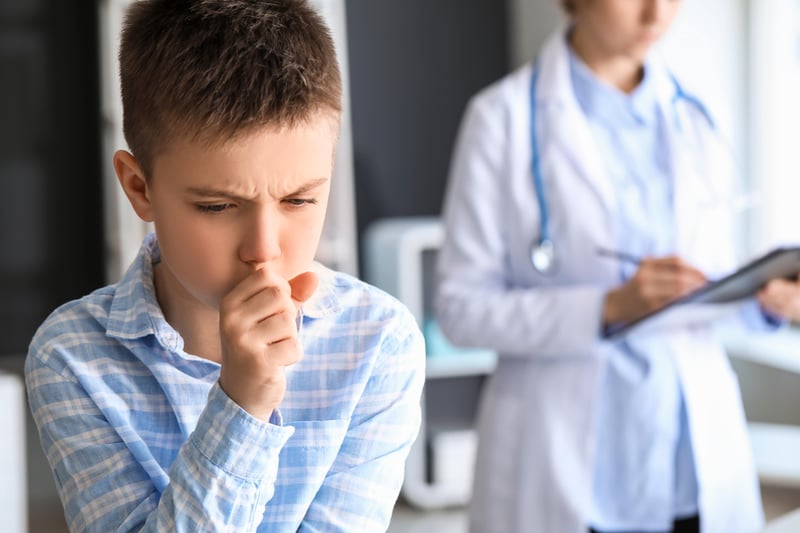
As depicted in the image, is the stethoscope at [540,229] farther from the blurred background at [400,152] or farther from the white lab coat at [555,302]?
the blurred background at [400,152]

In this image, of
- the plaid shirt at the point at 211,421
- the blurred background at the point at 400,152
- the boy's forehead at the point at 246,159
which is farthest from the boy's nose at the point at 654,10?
the blurred background at the point at 400,152

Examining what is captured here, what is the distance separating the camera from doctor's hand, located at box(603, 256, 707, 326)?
5.33 ft

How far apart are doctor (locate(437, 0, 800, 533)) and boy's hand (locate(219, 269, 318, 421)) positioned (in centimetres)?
103

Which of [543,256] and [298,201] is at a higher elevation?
[298,201]

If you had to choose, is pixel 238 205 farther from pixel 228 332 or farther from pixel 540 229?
pixel 540 229

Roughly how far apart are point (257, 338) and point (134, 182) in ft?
0.59

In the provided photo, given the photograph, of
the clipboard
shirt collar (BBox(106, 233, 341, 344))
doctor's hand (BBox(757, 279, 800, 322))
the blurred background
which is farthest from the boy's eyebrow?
the blurred background

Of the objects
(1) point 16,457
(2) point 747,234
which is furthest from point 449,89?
(1) point 16,457

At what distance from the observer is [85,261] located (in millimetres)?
4984

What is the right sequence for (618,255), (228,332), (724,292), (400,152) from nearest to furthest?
(228,332) → (724,292) → (618,255) → (400,152)

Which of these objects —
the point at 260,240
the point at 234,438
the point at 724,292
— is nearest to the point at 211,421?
the point at 234,438

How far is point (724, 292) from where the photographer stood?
1.56 meters

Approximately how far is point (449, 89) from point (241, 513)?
4.12m

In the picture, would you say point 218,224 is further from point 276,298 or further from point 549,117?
point 549,117
